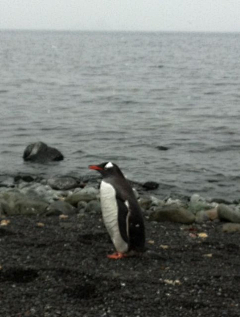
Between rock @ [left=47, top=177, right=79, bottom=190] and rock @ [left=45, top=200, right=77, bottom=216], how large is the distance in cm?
409

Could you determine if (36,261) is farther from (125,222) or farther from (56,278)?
(125,222)

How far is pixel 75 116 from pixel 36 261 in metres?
21.6

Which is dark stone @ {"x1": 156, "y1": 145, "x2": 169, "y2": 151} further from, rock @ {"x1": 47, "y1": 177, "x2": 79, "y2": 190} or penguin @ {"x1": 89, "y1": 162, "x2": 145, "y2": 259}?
penguin @ {"x1": 89, "y1": 162, "x2": 145, "y2": 259}

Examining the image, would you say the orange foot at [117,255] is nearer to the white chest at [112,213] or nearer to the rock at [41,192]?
the white chest at [112,213]

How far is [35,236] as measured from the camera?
28.0 ft

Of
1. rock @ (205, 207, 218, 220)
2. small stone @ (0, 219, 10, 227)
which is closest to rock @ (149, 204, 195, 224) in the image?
rock @ (205, 207, 218, 220)

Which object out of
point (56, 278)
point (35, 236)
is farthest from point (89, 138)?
point (56, 278)

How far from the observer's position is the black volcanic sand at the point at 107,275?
618 centimetres

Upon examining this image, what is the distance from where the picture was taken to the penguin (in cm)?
775

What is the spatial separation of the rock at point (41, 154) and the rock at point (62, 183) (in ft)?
8.90

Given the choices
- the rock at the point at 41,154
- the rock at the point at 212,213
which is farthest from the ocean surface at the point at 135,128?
the rock at the point at 212,213

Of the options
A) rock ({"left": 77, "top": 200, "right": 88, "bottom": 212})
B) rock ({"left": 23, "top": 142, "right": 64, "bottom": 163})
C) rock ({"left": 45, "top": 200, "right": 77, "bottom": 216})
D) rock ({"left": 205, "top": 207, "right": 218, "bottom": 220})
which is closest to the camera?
rock ({"left": 45, "top": 200, "right": 77, "bottom": 216})

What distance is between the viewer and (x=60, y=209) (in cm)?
1063

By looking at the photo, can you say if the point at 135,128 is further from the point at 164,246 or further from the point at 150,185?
the point at 164,246
